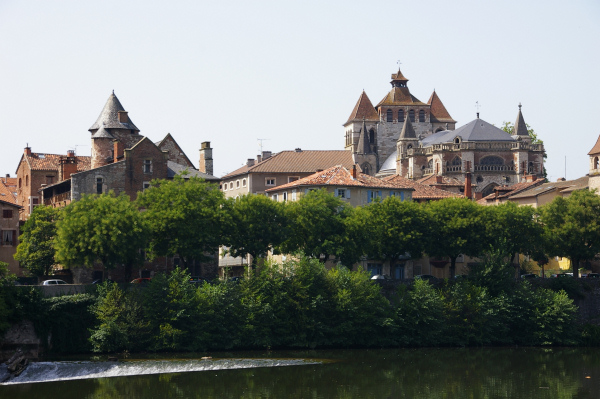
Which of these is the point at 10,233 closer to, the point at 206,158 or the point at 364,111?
the point at 206,158

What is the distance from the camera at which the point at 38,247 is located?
83750 millimetres

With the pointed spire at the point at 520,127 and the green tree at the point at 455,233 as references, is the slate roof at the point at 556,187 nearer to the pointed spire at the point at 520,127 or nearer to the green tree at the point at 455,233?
the green tree at the point at 455,233

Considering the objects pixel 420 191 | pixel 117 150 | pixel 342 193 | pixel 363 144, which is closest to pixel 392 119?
pixel 363 144

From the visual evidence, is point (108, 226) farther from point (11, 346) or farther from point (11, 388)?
point (11, 388)

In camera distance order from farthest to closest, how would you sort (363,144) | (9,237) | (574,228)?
(363,144) < (574,228) < (9,237)

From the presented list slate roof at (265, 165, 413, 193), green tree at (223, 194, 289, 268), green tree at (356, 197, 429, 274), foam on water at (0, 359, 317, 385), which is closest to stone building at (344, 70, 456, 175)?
slate roof at (265, 165, 413, 193)

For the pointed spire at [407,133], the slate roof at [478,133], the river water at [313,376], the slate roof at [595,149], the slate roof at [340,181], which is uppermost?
the pointed spire at [407,133]

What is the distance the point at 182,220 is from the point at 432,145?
79.6 metres

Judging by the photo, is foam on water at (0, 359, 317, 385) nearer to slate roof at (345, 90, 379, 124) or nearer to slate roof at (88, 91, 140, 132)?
slate roof at (88, 91, 140, 132)

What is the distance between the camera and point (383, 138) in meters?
180

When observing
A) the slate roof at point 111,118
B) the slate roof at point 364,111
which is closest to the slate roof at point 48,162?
the slate roof at point 111,118

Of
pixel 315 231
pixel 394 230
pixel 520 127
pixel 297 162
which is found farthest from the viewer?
pixel 520 127

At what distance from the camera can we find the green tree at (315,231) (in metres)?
82.8

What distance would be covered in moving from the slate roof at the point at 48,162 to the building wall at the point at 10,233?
22226 millimetres
